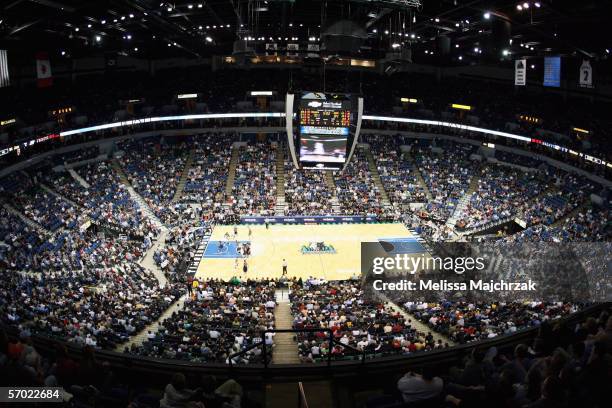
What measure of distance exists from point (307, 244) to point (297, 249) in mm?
1001

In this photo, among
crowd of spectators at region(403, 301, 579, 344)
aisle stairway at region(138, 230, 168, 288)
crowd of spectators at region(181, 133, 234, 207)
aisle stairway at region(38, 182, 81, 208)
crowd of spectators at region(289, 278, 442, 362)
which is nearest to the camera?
crowd of spectators at region(289, 278, 442, 362)

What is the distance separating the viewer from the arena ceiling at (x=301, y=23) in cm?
2559

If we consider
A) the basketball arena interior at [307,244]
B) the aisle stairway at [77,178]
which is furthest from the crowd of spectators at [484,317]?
the aisle stairway at [77,178]

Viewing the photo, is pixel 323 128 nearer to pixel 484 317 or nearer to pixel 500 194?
pixel 484 317

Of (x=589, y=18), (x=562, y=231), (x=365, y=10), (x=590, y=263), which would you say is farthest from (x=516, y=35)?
(x=590, y=263)

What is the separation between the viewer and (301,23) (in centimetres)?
3509

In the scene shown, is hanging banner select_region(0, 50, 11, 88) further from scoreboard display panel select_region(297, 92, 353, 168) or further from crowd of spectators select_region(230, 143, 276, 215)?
crowd of spectators select_region(230, 143, 276, 215)

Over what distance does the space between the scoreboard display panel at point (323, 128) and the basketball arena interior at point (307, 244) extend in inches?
4.6

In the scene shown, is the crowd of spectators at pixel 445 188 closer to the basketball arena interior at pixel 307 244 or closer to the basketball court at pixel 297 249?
the basketball arena interior at pixel 307 244

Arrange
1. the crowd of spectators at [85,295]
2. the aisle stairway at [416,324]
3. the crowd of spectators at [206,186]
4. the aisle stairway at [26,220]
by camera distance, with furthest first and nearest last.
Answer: the crowd of spectators at [206,186] < the aisle stairway at [26,220] < the aisle stairway at [416,324] < the crowd of spectators at [85,295]

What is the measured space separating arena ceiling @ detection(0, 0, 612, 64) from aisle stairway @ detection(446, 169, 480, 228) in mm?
11706

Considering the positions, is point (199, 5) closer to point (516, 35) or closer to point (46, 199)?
point (46, 199)

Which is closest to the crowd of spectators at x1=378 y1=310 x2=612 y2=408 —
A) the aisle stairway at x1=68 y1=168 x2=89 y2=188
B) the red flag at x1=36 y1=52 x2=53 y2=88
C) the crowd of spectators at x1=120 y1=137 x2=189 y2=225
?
the crowd of spectators at x1=120 y1=137 x2=189 y2=225

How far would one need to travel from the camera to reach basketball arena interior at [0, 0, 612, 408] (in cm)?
646
